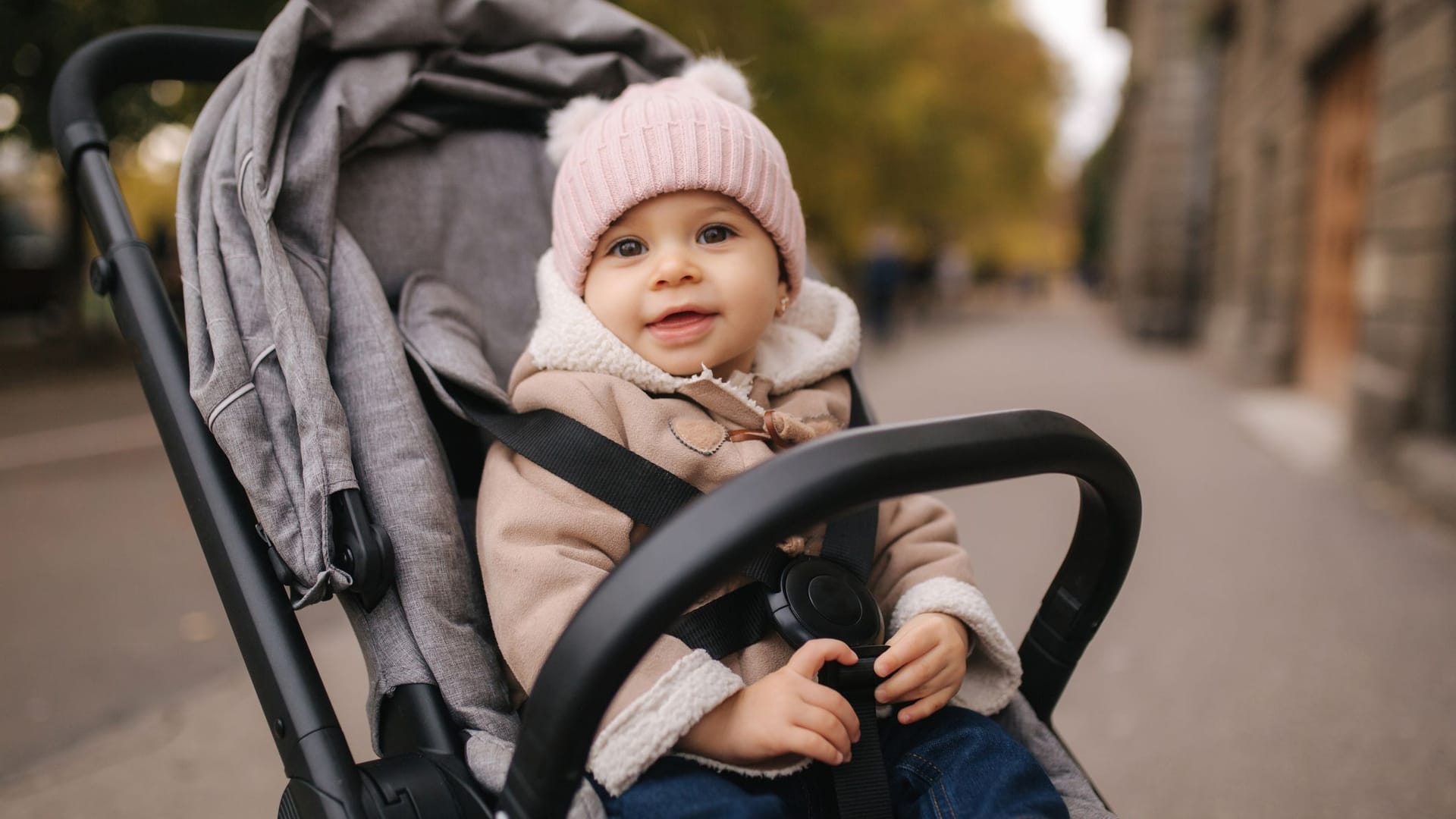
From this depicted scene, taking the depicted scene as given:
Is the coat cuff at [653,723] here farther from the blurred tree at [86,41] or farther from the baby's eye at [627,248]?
the blurred tree at [86,41]

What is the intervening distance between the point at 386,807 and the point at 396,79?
48.3 inches

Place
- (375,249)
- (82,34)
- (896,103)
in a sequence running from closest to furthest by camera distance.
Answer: (375,249) < (82,34) < (896,103)

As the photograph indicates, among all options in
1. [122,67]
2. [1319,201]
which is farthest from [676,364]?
[1319,201]

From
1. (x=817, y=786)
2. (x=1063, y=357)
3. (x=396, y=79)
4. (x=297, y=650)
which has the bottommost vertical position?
(x=1063, y=357)

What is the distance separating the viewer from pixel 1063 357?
42.3ft

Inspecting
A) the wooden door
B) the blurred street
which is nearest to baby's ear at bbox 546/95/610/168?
the blurred street

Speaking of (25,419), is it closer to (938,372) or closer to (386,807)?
(938,372)

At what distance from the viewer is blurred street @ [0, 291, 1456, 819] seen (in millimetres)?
2746

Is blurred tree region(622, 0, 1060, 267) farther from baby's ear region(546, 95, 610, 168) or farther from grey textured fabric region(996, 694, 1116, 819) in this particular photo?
grey textured fabric region(996, 694, 1116, 819)

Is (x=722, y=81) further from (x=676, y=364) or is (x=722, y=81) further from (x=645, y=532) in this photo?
(x=645, y=532)

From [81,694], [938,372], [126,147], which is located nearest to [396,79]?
[81,694]

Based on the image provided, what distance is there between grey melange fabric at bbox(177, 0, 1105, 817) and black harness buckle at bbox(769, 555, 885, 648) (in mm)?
317

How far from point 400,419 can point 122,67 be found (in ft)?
2.67

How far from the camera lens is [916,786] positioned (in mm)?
1311
